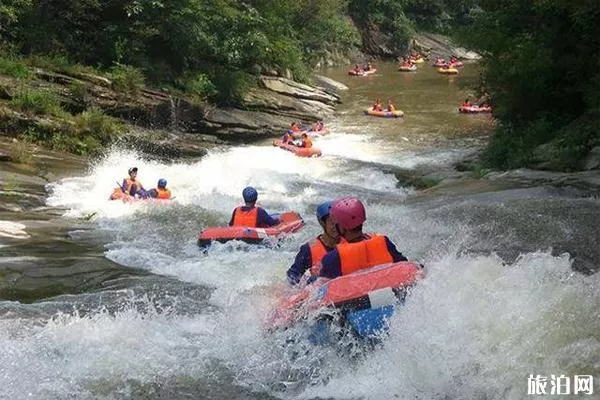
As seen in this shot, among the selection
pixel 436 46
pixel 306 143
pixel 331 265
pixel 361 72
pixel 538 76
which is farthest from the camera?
pixel 436 46

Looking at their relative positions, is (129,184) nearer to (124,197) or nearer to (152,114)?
(124,197)

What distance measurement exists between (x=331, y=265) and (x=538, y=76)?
385 inches

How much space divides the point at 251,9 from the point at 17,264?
55.7ft

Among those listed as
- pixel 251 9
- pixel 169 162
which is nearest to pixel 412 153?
pixel 169 162

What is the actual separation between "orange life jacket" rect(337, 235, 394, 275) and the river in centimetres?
42

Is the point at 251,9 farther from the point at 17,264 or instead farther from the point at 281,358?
the point at 281,358

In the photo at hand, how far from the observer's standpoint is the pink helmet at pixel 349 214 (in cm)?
509

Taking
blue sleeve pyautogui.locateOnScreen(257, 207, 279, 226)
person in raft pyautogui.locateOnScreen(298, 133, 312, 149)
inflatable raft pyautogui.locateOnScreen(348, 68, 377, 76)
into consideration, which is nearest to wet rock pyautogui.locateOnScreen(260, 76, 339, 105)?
person in raft pyautogui.locateOnScreen(298, 133, 312, 149)

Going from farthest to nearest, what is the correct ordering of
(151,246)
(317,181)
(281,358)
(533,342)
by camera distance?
(317,181) < (151,246) < (281,358) < (533,342)

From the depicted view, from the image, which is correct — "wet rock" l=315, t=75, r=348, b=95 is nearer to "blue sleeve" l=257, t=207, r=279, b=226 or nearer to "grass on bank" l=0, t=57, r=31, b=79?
"grass on bank" l=0, t=57, r=31, b=79

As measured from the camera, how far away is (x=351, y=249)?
16.9ft

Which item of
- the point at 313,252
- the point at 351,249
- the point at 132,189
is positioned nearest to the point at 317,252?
the point at 313,252

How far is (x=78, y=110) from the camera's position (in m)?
16.4

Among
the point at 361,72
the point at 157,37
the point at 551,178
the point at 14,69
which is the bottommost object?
the point at 551,178
